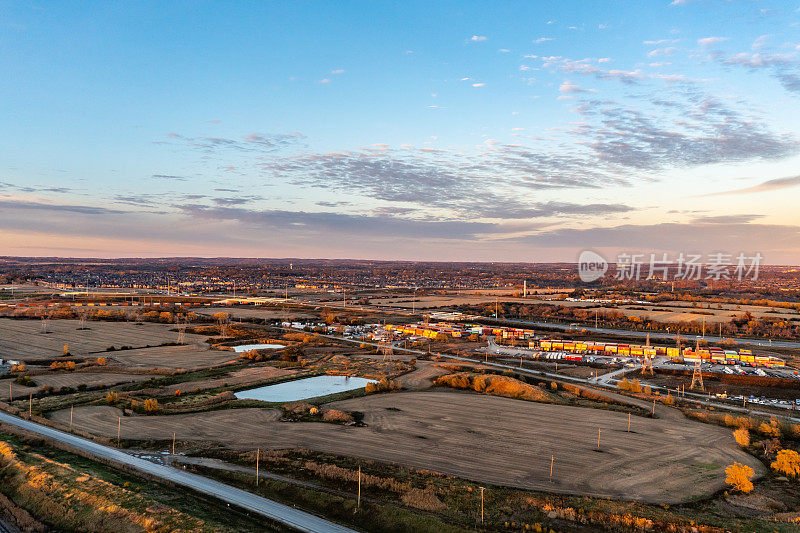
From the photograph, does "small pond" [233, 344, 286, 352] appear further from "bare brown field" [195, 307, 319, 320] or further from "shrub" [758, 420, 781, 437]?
"shrub" [758, 420, 781, 437]

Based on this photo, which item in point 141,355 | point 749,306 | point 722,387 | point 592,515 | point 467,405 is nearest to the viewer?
point 592,515

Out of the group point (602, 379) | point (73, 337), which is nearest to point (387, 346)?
point (602, 379)

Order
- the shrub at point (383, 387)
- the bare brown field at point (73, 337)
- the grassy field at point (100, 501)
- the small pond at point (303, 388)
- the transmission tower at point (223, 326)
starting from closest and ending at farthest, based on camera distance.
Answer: the grassy field at point (100, 501) < the small pond at point (303, 388) < the shrub at point (383, 387) < the bare brown field at point (73, 337) < the transmission tower at point (223, 326)

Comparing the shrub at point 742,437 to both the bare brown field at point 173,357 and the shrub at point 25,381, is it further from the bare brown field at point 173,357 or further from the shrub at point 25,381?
the shrub at point 25,381

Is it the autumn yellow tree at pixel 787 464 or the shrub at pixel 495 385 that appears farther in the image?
the shrub at pixel 495 385

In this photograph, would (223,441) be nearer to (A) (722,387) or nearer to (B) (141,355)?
(B) (141,355)

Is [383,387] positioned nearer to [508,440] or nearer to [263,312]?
[508,440]

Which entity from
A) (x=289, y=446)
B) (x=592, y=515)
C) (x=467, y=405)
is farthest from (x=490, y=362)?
(x=592, y=515)

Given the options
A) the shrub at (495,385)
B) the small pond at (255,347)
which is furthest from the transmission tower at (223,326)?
the shrub at (495,385)
